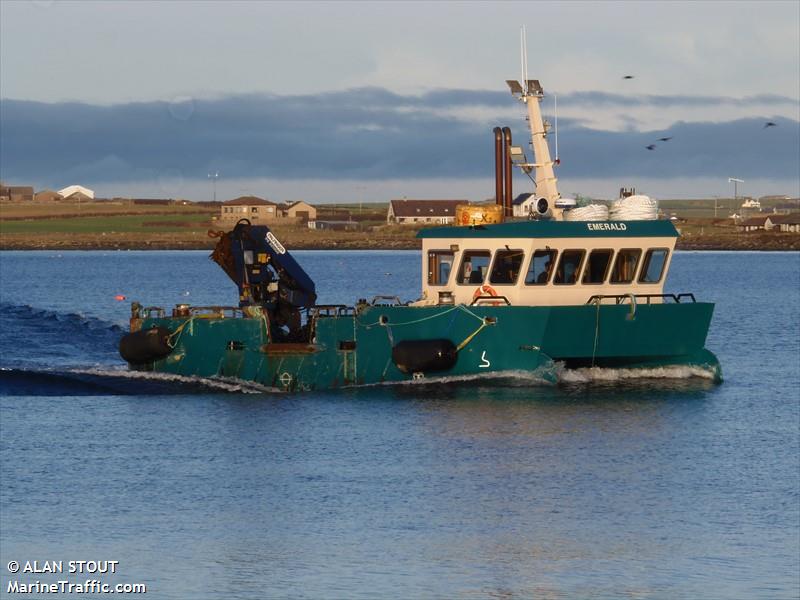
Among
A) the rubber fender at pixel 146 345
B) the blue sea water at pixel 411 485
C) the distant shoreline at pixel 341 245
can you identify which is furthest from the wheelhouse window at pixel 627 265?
the distant shoreline at pixel 341 245

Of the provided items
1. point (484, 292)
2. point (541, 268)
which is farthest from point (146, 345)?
point (541, 268)

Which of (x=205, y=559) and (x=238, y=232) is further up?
(x=238, y=232)

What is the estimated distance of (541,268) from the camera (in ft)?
123

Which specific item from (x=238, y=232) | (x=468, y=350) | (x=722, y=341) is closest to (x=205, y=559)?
(x=468, y=350)

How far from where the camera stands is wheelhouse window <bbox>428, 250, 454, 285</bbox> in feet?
125

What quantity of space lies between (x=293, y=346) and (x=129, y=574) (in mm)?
16629

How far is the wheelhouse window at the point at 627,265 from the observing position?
3831cm

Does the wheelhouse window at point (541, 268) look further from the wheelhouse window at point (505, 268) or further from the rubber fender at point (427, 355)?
the rubber fender at point (427, 355)

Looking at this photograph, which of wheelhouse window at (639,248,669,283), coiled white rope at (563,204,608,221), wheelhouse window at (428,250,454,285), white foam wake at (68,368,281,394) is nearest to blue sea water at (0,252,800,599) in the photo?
white foam wake at (68,368,281,394)

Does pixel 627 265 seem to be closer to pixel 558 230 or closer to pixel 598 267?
pixel 598 267

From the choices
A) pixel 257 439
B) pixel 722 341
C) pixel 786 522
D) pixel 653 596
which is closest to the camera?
pixel 653 596

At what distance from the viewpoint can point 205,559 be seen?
74.5ft

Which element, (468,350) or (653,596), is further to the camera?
(468,350)

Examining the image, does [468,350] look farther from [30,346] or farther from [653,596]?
[30,346]
